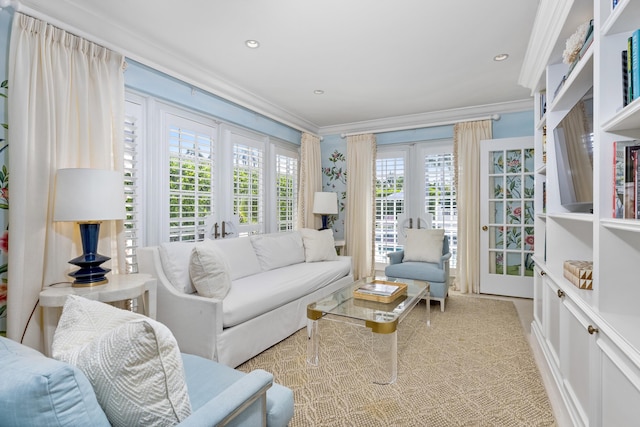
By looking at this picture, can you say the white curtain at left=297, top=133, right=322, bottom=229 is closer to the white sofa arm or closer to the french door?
the french door

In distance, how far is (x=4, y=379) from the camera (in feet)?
2.33

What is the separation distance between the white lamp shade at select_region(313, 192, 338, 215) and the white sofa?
163 cm

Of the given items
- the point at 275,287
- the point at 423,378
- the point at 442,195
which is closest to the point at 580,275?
the point at 423,378

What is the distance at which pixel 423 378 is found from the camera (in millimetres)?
2248

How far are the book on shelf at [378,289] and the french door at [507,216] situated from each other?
6.89ft

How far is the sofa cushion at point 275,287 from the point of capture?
2.42 m

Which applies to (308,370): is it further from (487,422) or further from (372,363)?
(487,422)

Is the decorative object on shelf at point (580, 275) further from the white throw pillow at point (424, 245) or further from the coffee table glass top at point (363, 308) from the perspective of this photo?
the white throw pillow at point (424, 245)

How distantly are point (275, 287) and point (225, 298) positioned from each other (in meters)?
0.52

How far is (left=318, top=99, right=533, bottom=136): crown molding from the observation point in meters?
4.32

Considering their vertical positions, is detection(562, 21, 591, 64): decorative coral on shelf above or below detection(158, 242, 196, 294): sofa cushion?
above

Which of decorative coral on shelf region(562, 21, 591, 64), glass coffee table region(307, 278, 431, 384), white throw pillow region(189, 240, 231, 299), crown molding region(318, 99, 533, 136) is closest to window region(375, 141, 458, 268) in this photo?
crown molding region(318, 99, 533, 136)

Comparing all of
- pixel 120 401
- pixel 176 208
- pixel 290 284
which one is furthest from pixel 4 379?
pixel 176 208

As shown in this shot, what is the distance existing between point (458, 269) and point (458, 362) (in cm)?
231
